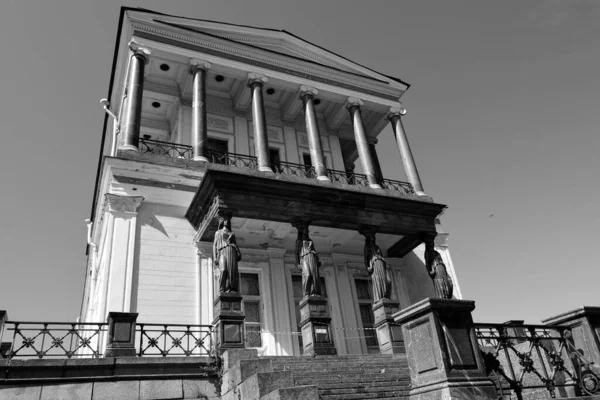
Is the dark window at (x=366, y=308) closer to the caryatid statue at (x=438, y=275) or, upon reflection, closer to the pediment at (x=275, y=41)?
the caryatid statue at (x=438, y=275)

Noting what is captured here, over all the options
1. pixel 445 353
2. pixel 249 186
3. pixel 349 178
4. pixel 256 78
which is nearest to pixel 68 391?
pixel 249 186

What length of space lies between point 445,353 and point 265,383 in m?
2.99

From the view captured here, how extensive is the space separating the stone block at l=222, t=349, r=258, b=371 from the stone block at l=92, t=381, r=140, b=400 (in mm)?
1711

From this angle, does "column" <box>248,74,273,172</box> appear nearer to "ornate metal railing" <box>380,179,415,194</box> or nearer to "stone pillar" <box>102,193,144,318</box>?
"stone pillar" <box>102,193,144,318</box>

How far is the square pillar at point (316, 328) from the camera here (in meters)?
11.6

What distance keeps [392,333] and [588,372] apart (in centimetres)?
637

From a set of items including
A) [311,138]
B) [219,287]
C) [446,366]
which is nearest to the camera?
[446,366]

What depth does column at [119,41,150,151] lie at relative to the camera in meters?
14.6

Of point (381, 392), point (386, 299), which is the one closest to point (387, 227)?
point (386, 299)

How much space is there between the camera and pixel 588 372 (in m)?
6.52

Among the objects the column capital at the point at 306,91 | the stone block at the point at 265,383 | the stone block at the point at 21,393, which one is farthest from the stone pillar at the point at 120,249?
the column capital at the point at 306,91

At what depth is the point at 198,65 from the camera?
17.0m

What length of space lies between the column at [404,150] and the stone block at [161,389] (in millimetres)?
11914

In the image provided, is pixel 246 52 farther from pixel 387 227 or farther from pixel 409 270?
pixel 409 270
